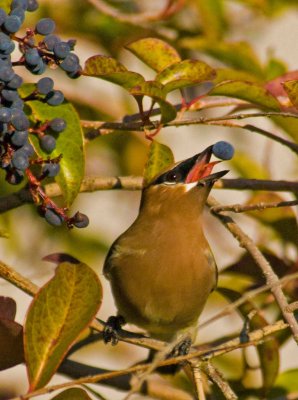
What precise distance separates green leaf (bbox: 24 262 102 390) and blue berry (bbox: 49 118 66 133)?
1.47 feet

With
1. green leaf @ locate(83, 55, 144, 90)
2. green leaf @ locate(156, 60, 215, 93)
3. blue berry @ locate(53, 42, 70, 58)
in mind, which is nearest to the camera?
blue berry @ locate(53, 42, 70, 58)

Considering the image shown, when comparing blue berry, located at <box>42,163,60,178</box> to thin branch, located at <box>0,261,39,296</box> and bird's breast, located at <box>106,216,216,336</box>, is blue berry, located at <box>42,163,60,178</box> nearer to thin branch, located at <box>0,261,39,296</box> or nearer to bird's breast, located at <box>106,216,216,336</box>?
thin branch, located at <box>0,261,39,296</box>

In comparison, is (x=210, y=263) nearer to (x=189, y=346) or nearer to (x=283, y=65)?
(x=189, y=346)

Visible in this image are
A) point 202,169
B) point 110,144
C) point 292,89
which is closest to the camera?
point 292,89

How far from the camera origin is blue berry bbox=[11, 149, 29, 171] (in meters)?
2.25

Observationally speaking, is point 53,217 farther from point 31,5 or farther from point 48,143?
point 31,5

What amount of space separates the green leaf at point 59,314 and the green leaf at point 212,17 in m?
2.01

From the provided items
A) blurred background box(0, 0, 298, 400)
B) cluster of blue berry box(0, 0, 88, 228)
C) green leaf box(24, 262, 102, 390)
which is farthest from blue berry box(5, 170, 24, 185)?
blurred background box(0, 0, 298, 400)

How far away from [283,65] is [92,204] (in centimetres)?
195

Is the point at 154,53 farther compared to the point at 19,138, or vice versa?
the point at 154,53

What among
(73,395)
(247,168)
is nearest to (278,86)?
(247,168)

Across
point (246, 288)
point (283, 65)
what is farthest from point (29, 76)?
point (246, 288)

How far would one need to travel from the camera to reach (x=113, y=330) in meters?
2.98

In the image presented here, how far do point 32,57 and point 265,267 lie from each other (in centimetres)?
83
